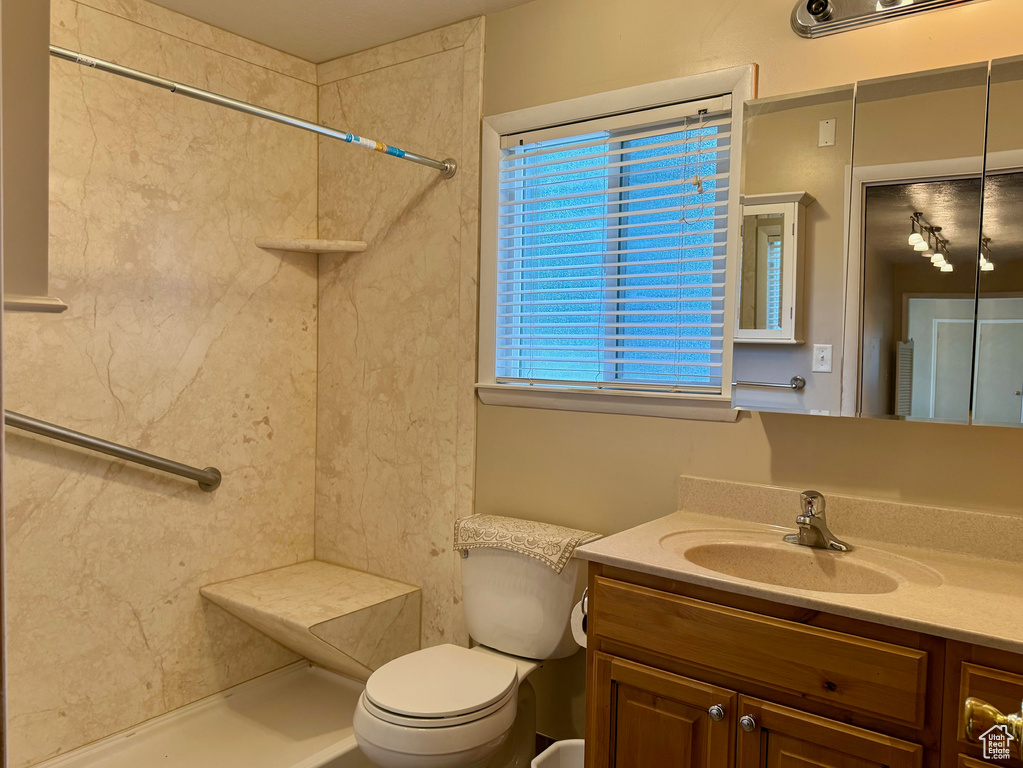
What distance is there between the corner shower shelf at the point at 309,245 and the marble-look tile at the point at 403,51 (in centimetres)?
68

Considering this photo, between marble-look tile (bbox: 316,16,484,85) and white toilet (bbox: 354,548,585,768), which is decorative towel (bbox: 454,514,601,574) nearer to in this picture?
white toilet (bbox: 354,548,585,768)

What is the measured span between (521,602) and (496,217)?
4.09 ft

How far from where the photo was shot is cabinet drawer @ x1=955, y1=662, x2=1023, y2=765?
1179 mm

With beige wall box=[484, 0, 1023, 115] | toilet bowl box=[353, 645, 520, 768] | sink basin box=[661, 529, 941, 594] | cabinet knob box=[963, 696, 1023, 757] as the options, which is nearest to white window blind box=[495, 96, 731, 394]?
beige wall box=[484, 0, 1023, 115]

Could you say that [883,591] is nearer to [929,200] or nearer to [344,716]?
[929,200]

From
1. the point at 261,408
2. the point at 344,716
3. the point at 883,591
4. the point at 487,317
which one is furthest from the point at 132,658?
the point at 883,591

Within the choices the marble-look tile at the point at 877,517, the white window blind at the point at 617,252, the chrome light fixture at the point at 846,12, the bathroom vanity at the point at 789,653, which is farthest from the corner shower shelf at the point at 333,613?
the chrome light fixture at the point at 846,12

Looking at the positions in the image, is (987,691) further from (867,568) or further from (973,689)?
(867,568)

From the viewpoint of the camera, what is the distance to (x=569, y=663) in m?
2.33

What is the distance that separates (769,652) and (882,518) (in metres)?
0.58

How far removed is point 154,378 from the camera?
2475mm

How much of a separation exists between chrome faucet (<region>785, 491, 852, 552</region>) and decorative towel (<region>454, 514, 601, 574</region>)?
24.2 inches
